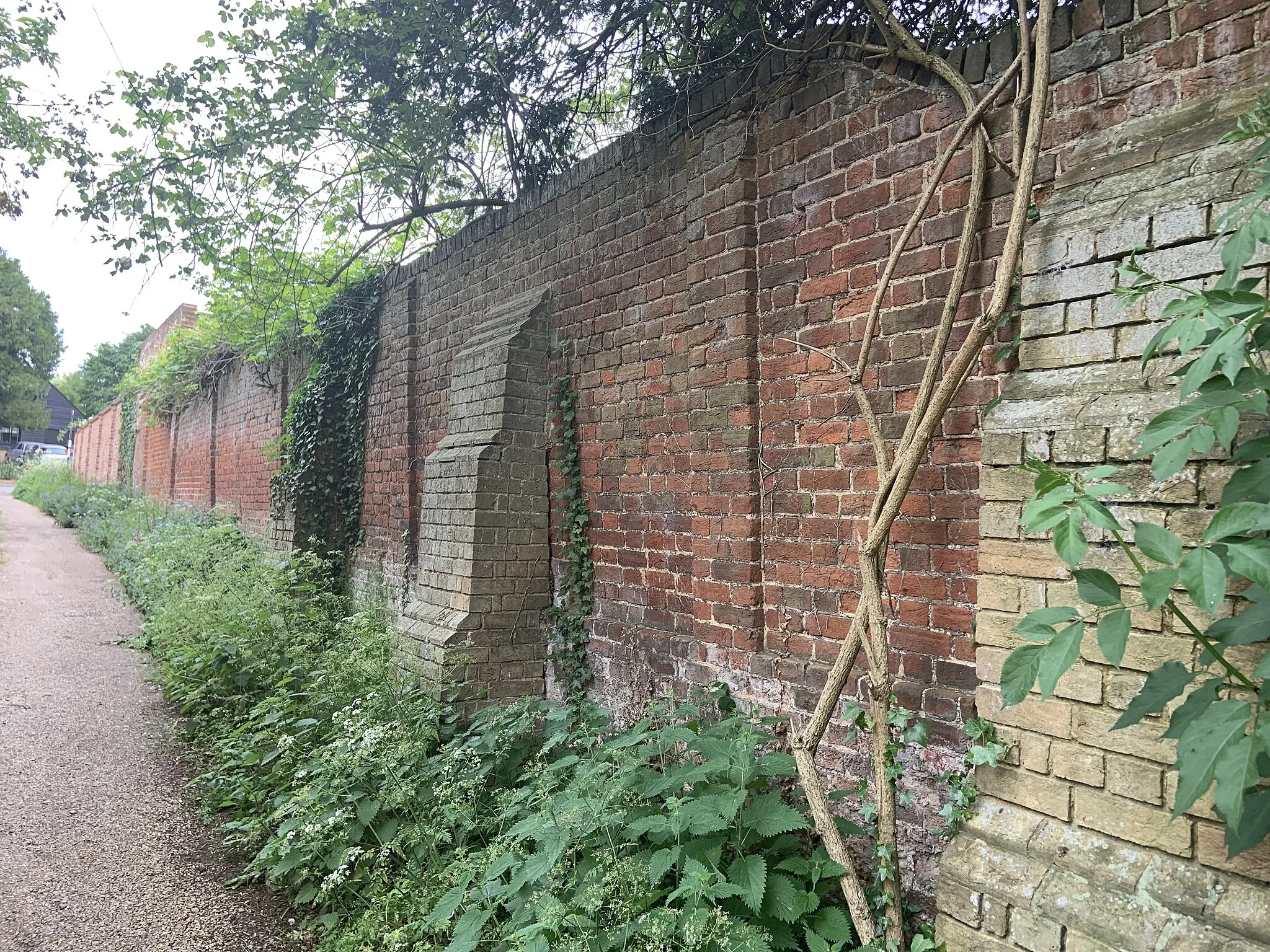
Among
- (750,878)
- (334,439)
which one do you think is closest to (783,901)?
(750,878)

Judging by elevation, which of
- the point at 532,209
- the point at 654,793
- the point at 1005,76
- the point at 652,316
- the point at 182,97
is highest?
the point at 182,97

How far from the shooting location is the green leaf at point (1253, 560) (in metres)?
1.25

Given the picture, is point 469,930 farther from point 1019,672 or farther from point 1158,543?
point 1158,543

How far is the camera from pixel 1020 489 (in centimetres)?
192

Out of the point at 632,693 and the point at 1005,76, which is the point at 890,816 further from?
the point at 1005,76

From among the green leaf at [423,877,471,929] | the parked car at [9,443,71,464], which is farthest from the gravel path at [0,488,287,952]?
the parked car at [9,443,71,464]

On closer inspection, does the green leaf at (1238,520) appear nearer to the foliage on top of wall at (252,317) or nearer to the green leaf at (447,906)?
the green leaf at (447,906)

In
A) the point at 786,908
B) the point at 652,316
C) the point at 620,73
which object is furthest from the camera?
the point at 620,73

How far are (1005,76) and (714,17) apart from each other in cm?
159

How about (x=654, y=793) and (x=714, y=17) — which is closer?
(x=654, y=793)

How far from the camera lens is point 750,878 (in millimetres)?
2189

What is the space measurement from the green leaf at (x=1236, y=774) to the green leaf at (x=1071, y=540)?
0.39m

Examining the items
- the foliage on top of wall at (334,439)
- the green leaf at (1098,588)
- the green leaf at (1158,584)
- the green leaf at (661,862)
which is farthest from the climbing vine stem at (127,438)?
the green leaf at (1158,584)

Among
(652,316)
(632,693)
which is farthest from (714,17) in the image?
(632,693)
